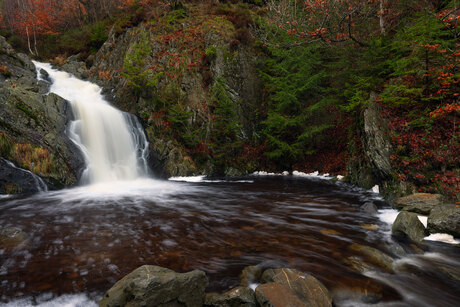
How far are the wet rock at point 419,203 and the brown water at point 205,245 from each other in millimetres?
911

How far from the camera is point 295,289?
2479mm

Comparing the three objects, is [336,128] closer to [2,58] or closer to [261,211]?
[261,211]

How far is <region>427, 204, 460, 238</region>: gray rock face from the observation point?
4129 millimetres

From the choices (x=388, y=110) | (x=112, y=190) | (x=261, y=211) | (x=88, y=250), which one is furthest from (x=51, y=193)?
(x=388, y=110)

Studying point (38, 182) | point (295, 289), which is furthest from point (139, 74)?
point (295, 289)

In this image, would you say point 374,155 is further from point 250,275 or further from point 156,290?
point 156,290

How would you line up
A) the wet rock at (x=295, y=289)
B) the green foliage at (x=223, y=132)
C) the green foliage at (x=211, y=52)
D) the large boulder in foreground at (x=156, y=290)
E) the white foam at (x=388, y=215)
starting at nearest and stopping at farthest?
the large boulder in foreground at (x=156, y=290)
the wet rock at (x=295, y=289)
the white foam at (x=388, y=215)
the green foliage at (x=223, y=132)
the green foliage at (x=211, y=52)

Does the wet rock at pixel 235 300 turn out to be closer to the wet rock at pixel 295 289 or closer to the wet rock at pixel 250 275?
the wet rock at pixel 295 289

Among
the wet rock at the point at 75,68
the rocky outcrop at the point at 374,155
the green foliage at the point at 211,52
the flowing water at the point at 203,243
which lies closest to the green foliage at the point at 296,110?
the rocky outcrop at the point at 374,155

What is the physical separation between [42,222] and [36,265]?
7.60 feet

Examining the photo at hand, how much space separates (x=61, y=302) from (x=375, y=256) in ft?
14.0

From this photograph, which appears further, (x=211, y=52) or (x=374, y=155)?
(x=211, y=52)

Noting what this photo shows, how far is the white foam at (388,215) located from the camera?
5270 millimetres

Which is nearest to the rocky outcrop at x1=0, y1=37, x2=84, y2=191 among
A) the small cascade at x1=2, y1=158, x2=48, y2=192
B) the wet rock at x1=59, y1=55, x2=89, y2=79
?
the small cascade at x1=2, y1=158, x2=48, y2=192
